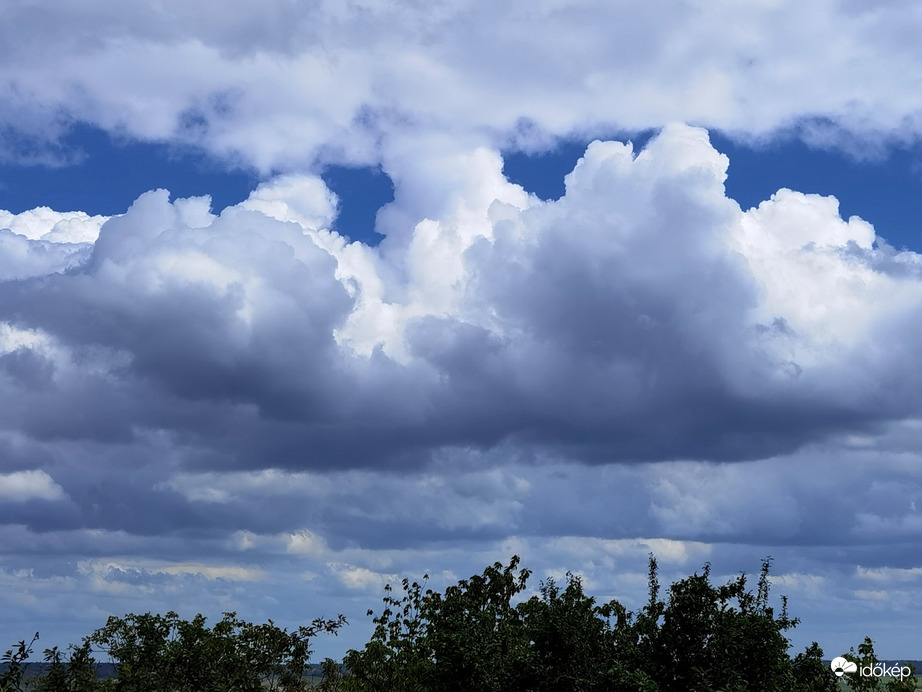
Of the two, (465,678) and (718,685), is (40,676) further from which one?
(718,685)

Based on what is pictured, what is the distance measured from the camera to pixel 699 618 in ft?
122

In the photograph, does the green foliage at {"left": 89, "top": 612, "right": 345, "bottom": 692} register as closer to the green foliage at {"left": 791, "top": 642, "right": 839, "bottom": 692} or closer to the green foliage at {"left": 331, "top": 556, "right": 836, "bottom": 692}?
the green foliage at {"left": 331, "top": 556, "right": 836, "bottom": 692}

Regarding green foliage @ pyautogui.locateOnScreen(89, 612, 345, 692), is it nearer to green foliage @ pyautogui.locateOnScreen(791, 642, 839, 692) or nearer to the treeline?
the treeline

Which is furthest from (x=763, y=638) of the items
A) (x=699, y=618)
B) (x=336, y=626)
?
(x=336, y=626)

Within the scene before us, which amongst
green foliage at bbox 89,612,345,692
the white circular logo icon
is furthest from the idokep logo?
green foliage at bbox 89,612,345,692

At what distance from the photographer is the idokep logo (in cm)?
3497

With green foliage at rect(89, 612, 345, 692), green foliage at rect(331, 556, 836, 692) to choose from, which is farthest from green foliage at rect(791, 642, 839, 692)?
green foliage at rect(89, 612, 345, 692)

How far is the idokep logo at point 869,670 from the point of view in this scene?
35.0 m

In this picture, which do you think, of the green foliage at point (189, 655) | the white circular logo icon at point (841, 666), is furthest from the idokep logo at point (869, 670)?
the green foliage at point (189, 655)

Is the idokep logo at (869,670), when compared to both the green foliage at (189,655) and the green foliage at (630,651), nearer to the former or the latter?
the green foliage at (630,651)

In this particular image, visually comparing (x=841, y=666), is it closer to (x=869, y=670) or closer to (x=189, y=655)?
(x=869, y=670)

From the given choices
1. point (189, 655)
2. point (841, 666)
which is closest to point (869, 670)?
point (841, 666)

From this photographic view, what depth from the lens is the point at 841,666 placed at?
121ft

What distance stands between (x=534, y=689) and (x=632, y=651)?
3.72 metres
